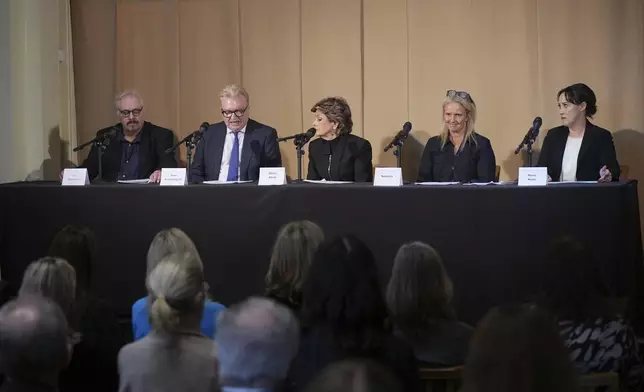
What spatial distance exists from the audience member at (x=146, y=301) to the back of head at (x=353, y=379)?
3.45 ft

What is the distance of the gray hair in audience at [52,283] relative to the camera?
7.49 ft

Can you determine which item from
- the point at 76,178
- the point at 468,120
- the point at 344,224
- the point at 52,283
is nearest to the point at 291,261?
the point at 52,283

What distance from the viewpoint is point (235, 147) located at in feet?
14.6

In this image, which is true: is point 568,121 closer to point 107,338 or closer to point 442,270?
point 442,270

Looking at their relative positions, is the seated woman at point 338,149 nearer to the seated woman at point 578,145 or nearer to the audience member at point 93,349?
the seated woman at point 578,145

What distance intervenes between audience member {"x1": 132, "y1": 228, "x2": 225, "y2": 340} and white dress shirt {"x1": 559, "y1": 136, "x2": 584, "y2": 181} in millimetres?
2415

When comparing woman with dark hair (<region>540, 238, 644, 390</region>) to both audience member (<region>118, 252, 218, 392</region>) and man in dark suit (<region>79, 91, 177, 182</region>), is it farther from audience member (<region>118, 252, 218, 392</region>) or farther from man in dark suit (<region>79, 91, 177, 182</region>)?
man in dark suit (<region>79, 91, 177, 182</region>)

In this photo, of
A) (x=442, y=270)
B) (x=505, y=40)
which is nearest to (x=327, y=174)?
(x=505, y=40)

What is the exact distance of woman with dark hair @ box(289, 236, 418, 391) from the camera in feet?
6.32

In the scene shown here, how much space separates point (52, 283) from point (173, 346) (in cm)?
56

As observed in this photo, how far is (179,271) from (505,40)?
11.9 feet

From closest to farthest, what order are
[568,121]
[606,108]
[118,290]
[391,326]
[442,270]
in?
1. [391,326]
2. [442,270]
3. [118,290]
4. [568,121]
5. [606,108]

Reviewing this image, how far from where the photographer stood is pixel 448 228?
3.59m

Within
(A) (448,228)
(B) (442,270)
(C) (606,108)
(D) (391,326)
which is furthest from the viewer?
(C) (606,108)
